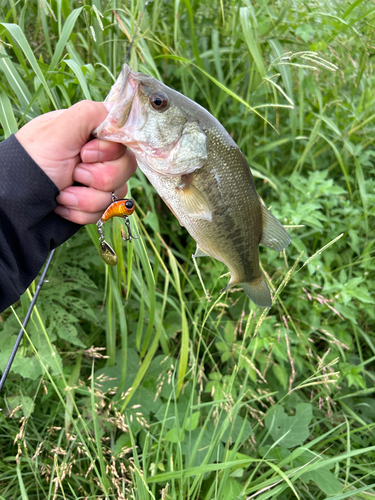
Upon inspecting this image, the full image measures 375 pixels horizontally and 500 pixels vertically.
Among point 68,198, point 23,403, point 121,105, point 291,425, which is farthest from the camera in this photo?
point 291,425

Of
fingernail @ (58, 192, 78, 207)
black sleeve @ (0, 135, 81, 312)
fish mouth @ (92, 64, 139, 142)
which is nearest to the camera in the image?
fish mouth @ (92, 64, 139, 142)

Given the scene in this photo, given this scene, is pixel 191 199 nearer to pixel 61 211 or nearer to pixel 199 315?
pixel 61 211

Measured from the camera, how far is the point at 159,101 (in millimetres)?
914

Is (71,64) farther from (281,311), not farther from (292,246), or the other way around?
(281,311)

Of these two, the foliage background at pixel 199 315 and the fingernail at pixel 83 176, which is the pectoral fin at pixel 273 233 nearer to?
the foliage background at pixel 199 315

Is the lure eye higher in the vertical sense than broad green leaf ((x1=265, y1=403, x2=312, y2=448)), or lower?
higher

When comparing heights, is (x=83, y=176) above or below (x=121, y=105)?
below

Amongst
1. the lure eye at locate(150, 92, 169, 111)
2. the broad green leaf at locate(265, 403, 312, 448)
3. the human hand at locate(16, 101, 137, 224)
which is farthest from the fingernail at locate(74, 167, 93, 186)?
the broad green leaf at locate(265, 403, 312, 448)

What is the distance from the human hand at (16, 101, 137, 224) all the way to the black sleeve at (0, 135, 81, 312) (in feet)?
0.11

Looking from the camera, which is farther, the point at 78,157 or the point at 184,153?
the point at 78,157

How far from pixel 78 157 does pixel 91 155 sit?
74mm

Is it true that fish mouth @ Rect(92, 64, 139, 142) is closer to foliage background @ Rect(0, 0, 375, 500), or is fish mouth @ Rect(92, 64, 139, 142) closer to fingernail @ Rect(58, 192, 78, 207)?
fingernail @ Rect(58, 192, 78, 207)

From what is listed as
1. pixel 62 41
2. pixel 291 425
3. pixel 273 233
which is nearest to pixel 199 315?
pixel 291 425

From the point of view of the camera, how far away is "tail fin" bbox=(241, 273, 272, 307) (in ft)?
3.92
